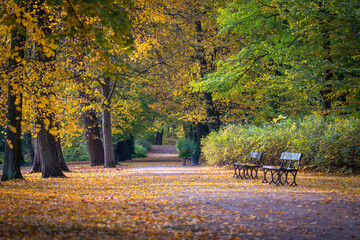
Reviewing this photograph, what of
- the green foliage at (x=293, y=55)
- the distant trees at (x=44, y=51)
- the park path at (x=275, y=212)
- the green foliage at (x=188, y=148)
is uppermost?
the green foliage at (x=293, y=55)

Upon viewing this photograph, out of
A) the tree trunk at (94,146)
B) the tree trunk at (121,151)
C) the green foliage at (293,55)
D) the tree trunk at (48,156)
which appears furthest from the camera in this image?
the tree trunk at (121,151)

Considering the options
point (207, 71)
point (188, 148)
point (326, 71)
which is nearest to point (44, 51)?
point (326, 71)

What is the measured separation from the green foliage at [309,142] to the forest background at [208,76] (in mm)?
42

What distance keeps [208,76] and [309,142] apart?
755 centimetres

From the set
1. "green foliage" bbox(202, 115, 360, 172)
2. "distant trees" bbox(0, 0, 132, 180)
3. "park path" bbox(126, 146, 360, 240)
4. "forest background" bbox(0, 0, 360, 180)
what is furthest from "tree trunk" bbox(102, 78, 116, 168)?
"park path" bbox(126, 146, 360, 240)

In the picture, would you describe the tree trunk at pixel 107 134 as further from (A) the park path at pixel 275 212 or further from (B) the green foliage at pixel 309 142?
(A) the park path at pixel 275 212

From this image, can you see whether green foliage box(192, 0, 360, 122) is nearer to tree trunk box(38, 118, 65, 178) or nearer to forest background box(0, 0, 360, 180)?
forest background box(0, 0, 360, 180)

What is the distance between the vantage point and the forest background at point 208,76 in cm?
1048

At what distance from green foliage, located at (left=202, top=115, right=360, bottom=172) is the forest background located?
42mm

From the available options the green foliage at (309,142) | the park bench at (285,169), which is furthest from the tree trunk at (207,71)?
the park bench at (285,169)

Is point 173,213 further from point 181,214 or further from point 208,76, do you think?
point 208,76

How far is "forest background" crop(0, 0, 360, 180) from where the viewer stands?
34.4 ft

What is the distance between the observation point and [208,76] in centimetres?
2055

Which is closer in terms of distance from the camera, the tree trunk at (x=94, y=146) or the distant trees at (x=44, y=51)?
the distant trees at (x=44, y=51)
